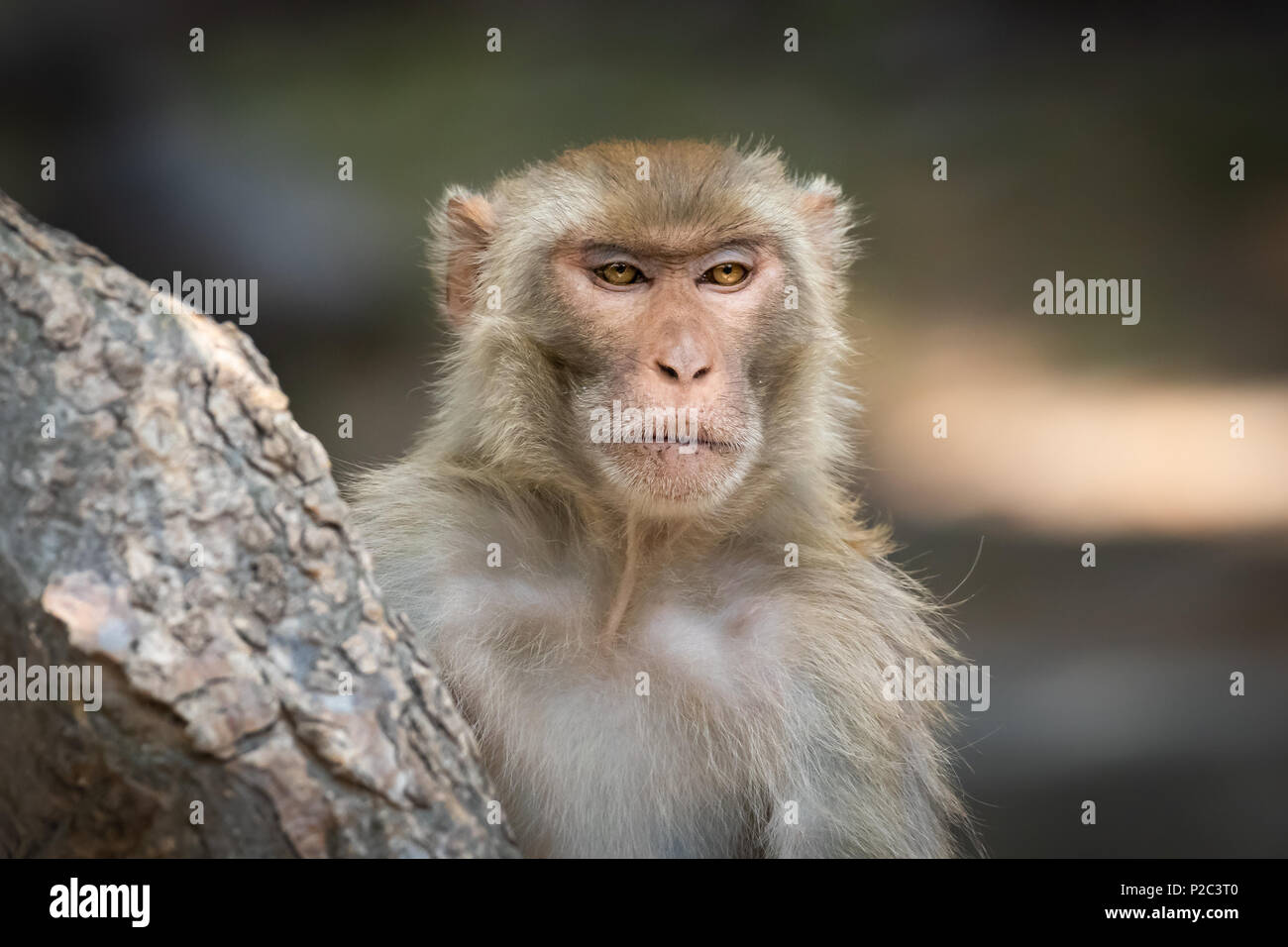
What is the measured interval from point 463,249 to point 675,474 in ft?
4.10

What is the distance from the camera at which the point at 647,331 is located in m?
3.48

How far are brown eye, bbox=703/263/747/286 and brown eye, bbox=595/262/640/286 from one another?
211 mm

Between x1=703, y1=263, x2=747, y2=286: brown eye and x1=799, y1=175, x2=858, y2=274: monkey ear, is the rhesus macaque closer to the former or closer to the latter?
x1=703, y1=263, x2=747, y2=286: brown eye

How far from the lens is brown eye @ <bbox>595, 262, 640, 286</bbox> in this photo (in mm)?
3693

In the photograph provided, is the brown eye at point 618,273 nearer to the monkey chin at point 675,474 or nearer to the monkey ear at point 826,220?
the monkey chin at point 675,474

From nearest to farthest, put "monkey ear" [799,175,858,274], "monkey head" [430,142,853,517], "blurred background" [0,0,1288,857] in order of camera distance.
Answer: "monkey head" [430,142,853,517]
"monkey ear" [799,175,858,274]
"blurred background" [0,0,1288,857]

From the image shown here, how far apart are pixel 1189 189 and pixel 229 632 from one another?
17.1ft

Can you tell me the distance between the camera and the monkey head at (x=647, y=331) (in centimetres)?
345

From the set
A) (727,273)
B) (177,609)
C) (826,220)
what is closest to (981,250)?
(826,220)

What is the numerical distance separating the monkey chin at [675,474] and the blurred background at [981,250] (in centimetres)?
A: 231

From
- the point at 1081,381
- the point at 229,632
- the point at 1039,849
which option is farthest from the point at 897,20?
the point at 229,632

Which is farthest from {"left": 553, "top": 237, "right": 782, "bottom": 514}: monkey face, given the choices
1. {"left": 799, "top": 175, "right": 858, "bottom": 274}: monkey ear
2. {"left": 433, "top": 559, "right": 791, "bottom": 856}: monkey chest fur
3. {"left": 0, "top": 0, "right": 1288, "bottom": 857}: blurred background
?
{"left": 0, "top": 0, "right": 1288, "bottom": 857}: blurred background

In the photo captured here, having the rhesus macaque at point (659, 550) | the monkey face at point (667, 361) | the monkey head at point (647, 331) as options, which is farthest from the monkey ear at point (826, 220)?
the monkey face at point (667, 361)

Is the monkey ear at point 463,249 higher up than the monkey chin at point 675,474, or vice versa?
the monkey ear at point 463,249
